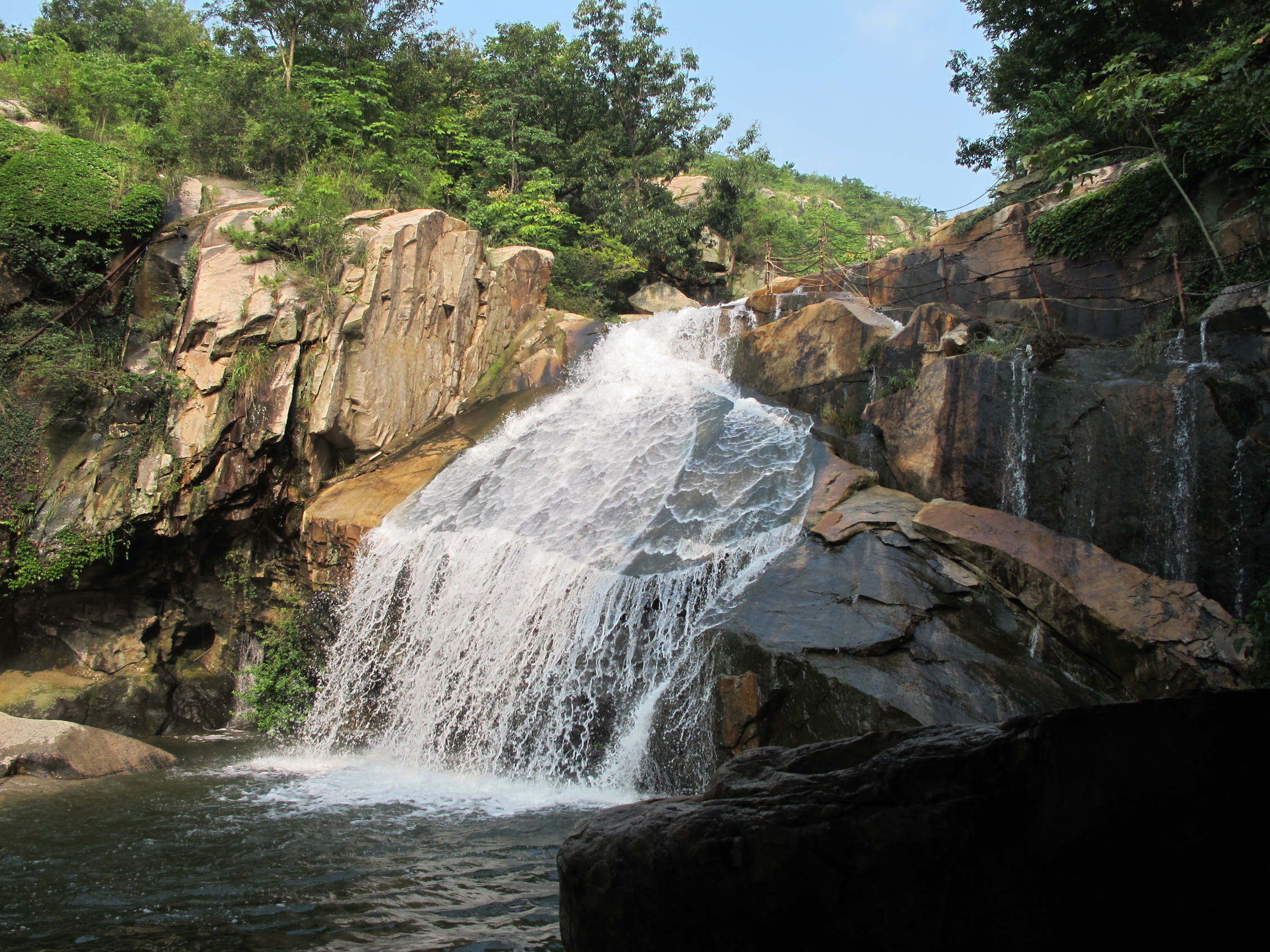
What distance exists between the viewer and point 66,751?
9.01m

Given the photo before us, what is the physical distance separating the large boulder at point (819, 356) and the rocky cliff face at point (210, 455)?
639 cm

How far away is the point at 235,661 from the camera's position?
13414mm

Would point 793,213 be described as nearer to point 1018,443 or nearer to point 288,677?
point 1018,443

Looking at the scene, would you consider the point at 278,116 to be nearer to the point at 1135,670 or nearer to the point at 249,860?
the point at 249,860

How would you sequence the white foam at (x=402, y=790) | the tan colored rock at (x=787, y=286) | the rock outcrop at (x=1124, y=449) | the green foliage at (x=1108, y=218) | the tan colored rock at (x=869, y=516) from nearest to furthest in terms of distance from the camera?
the white foam at (x=402, y=790) < the rock outcrop at (x=1124, y=449) < the tan colored rock at (x=869, y=516) < the green foliage at (x=1108, y=218) < the tan colored rock at (x=787, y=286)

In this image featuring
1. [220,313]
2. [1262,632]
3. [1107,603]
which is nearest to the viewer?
[1262,632]

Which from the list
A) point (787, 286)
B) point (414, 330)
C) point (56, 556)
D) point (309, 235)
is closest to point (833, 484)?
point (414, 330)

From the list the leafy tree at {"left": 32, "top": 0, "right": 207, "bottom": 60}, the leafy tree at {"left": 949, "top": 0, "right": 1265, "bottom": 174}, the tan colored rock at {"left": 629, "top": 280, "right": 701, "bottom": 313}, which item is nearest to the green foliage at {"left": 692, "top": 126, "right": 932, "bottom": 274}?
the tan colored rock at {"left": 629, "top": 280, "right": 701, "bottom": 313}

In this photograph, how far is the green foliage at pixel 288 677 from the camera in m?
12.0

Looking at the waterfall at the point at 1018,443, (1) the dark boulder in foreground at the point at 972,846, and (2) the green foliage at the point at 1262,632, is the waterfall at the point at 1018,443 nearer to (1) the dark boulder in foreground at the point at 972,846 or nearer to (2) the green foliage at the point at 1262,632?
(2) the green foliage at the point at 1262,632

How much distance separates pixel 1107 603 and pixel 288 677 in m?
11.5

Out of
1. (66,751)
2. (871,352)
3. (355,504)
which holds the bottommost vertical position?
(66,751)

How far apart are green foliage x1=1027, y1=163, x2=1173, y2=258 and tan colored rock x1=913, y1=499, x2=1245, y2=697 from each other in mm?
7530

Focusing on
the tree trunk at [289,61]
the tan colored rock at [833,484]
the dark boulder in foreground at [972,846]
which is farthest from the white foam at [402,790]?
the tree trunk at [289,61]
